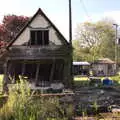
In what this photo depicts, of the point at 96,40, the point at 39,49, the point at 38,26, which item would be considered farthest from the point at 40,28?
the point at 96,40

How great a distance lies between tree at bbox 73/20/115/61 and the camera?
281 feet

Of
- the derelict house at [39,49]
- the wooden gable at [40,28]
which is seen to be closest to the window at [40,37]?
the derelict house at [39,49]

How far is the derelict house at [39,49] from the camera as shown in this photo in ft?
106

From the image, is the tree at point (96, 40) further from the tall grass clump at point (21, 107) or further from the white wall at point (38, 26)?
the tall grass clump at point (21, 107)

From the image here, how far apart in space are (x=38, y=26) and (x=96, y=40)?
5580 centimetres

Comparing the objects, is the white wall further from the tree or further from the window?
the tree

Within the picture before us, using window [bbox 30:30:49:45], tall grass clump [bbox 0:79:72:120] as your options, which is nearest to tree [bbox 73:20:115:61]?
window [bbox 30:30:49:45]

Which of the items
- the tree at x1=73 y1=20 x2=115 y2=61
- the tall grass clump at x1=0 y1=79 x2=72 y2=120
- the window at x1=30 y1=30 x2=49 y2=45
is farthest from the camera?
the tree at x1=73 y1=20 x2=115 y2=61

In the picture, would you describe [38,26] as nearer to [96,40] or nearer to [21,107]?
[21,107]

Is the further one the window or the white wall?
the window

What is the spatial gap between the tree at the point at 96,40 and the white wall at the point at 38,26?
175 feet

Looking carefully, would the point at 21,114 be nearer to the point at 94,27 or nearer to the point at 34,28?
the point at 34,28

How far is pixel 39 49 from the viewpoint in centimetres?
3247

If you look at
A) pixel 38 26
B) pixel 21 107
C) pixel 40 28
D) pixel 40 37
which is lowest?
pixel 21 107
